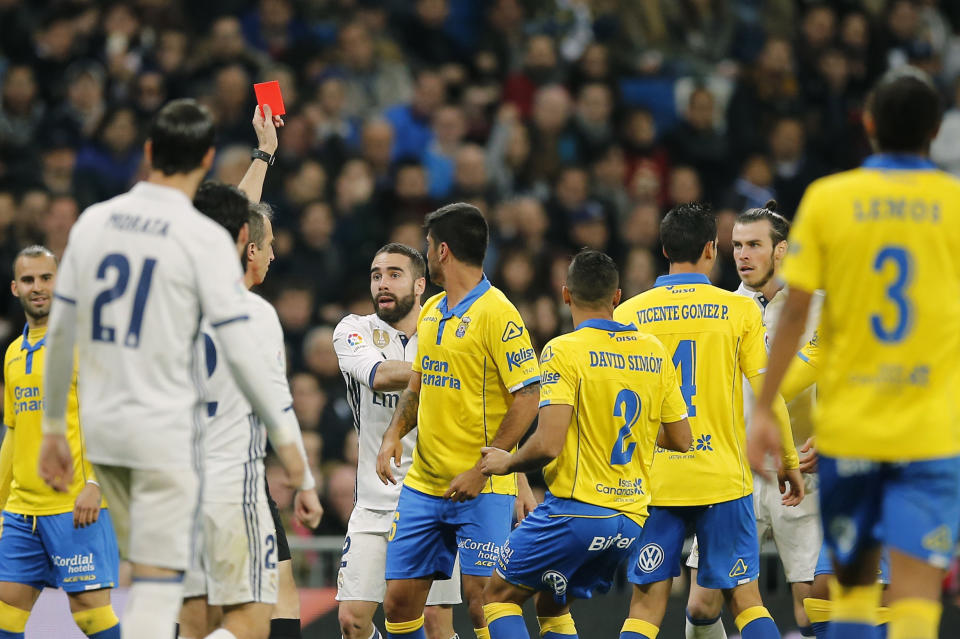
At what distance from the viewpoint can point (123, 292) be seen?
445 centimetres

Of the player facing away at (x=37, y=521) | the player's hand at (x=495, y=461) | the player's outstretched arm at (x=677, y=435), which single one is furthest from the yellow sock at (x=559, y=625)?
the player facing away at (x=37, y=521)

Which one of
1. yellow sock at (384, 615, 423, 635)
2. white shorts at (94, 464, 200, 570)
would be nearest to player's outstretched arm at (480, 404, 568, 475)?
yellow sock at (384, 615, 423, 635)

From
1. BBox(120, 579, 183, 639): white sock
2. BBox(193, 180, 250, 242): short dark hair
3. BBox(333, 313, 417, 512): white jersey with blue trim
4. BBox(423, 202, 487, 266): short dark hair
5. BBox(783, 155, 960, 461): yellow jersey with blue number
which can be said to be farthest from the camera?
BBox(333, 313, 417, 512): white jersey with blue trim

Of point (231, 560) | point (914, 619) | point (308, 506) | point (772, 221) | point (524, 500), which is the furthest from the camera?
point (772, 221)

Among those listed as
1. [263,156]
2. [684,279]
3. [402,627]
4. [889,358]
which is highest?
[263,156]

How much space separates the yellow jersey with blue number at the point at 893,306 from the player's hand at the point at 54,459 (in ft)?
8.47

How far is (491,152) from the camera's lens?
12.3 m

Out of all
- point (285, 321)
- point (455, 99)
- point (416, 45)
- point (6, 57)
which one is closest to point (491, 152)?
point (455, 99)

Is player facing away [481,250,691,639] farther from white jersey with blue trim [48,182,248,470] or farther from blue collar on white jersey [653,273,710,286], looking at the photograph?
white jersey with blue trim [48,182,248,470]

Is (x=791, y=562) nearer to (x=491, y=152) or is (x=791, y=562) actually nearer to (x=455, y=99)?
(x=491, y=152)

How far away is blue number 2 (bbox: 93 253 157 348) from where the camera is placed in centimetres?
444

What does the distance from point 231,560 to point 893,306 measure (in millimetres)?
2644

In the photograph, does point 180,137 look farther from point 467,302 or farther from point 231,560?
point 467,302

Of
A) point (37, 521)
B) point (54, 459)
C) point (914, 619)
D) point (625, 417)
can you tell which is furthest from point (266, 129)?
point (914, 619)
